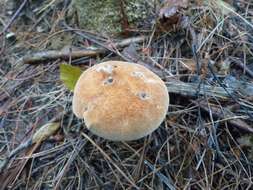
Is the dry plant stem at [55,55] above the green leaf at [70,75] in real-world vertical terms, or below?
below

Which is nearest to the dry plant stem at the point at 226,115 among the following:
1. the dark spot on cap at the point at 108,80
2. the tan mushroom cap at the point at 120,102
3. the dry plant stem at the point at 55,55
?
the tan mushroom cap at the point at 120,102

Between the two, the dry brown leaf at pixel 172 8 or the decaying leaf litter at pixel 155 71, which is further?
the dry brown leaf at pixel 172 8

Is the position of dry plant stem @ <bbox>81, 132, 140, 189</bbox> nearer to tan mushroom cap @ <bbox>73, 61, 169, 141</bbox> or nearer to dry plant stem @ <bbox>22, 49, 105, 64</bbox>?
tan mushroom cap @ <bbox>73, 61, 169, 141</bbox>

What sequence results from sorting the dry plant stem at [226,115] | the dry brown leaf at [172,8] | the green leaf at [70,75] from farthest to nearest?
the dry brown leaf at [172,8], the green leaf at [70,75], the dry plant stem at [226,115]

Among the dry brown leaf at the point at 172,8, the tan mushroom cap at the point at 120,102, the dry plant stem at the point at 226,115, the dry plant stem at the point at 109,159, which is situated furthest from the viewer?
the dry brown leaf at the point at 172,8

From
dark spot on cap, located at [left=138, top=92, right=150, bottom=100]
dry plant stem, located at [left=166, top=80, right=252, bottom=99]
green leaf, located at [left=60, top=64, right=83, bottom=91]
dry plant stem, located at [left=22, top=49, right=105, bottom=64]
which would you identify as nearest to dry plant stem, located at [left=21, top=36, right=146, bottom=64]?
dry plant stem, located at [left=22, top=49, right=105, bottom=64]

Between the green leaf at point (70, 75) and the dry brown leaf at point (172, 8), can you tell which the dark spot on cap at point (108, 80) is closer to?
the green leaf at point (70, 75)

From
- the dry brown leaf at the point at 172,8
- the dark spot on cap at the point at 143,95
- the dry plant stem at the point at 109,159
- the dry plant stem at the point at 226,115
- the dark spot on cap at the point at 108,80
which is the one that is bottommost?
the dry plant stem at the point at 109,159
